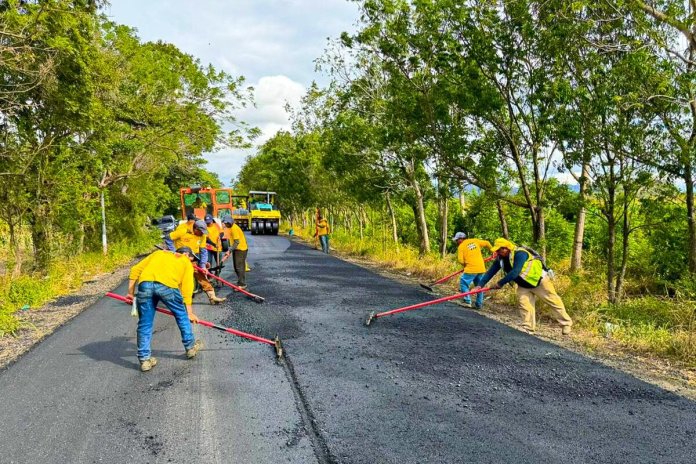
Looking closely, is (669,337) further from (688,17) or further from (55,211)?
(55,211)

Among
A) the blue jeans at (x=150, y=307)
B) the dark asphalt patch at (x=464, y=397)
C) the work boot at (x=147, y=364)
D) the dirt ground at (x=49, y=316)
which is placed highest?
the blue jeans at (x=150, y=307)

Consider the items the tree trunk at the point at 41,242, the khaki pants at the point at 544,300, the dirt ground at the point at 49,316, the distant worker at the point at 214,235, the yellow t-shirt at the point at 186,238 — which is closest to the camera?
the dirt ground at the point at 49,316

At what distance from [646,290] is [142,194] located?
20.3 meters

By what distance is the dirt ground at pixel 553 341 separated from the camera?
5250 mm

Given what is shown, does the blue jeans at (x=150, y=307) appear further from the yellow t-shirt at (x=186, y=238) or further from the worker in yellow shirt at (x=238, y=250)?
the worker in yellow shirt at (x=238, y=250)

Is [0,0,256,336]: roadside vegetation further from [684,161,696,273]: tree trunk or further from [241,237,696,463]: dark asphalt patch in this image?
[684,161,696,273]: tree trunk

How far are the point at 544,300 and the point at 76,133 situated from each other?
11.5 m

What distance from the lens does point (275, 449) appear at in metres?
3.52

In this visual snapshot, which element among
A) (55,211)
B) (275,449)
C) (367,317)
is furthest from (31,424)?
(55,211)

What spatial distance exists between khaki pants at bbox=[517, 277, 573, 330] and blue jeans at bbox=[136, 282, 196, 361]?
4.73 meters

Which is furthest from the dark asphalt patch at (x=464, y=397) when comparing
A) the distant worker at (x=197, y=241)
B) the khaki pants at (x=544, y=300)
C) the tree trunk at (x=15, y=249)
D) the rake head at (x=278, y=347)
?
the tree trunk at (x=15, y=249)

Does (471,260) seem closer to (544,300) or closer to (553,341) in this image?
(544,300)

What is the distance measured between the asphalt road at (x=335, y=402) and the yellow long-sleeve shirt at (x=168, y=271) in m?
0.86

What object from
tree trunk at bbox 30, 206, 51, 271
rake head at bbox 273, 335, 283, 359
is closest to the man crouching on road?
rake head at bbox 273, 335, 283, 359
